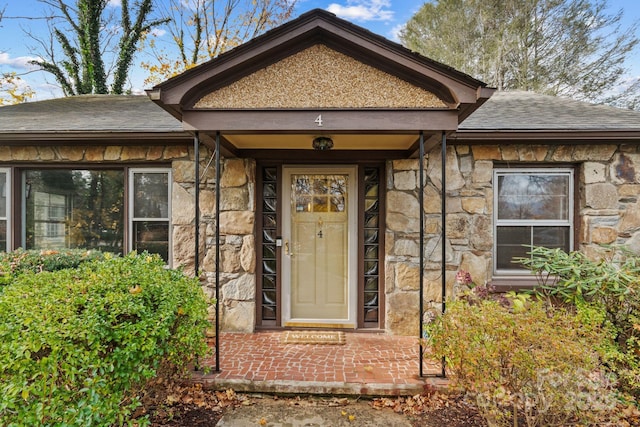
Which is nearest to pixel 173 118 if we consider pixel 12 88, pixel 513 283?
pixel 513 283

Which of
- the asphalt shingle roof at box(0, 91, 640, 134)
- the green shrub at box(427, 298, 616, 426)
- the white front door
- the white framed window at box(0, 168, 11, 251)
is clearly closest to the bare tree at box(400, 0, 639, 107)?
the asphalt shingle roof at box(0, 91, 640, 134)

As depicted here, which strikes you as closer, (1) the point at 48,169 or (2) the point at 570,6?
(1) the point at 48,169

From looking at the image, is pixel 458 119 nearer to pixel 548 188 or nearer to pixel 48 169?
pixel 548 188

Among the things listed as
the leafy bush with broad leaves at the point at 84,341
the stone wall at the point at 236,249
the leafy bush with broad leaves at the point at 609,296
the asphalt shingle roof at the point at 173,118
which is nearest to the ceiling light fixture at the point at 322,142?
the stone wall at the point at 236,249

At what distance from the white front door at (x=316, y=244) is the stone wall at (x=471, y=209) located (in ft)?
2.01

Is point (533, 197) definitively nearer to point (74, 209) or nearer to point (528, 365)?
point (528, 365)

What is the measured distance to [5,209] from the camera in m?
4.43

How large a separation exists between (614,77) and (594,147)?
9943 millimetres

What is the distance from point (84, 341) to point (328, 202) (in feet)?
9.94

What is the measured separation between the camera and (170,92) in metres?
2.89

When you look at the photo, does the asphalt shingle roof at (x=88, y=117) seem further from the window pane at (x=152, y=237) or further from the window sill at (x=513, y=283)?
the window sill at (x=513, y=283)

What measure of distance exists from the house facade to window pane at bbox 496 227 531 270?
0.02 meters

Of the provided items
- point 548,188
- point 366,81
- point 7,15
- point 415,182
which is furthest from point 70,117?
point 7,15

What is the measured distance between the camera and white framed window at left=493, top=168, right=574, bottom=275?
13.5 feet
